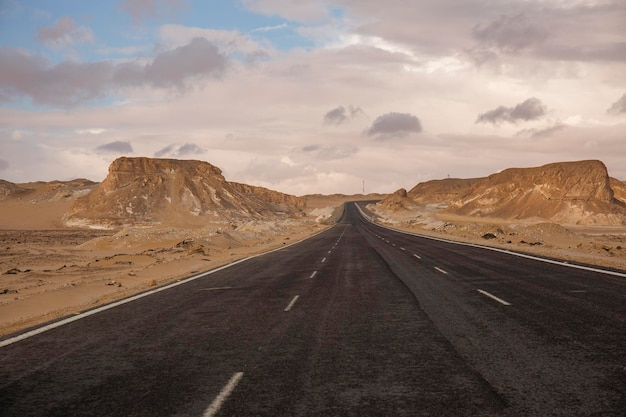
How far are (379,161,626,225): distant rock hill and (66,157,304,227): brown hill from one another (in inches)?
1864

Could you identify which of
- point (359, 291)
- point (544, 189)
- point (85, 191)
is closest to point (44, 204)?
point (85, 191)

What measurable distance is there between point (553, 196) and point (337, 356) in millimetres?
94118

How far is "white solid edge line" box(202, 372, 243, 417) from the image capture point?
5013 mm

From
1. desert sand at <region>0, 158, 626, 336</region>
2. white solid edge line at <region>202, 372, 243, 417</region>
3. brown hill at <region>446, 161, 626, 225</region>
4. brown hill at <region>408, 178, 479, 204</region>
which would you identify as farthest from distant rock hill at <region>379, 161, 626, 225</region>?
white solid edge line at <region>202, 372, 243, 417</region>

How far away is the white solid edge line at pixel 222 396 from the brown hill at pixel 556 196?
278ft

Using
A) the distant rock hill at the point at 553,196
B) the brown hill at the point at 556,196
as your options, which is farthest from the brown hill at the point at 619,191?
the brown hill at the point at 556,196

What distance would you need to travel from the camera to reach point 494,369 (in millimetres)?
6250

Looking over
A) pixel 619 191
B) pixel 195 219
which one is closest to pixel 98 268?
pixel 195 219

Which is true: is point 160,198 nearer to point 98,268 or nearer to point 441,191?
point 98,268

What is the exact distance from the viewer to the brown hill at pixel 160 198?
3292 inches

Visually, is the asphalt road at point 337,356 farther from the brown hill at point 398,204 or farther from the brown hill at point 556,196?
the brown hill at point 398,204

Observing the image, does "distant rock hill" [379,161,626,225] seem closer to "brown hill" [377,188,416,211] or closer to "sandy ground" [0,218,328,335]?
"brown hill" [377,188,416,211]

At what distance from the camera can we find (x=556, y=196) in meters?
90.4

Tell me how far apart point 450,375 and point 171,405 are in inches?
125
